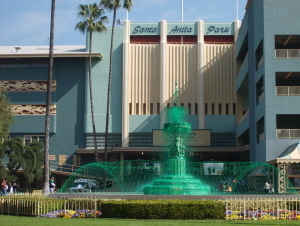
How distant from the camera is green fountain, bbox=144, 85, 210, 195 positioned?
89.6 feet

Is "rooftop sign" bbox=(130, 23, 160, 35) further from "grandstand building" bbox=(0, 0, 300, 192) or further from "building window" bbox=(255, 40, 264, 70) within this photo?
"building window" bbox=(255, 40, 264, 70)

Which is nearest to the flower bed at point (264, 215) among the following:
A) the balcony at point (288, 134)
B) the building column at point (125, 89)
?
the balcony at point (288, 134)

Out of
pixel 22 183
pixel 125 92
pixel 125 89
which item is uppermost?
pixel 125 89

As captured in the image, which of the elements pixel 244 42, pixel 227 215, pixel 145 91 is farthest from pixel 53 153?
pixel 227 215

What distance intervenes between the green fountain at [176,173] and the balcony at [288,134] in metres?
Result: 11.8

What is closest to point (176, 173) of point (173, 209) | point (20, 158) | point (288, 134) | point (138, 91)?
point (173, 209)

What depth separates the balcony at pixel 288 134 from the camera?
39.6 metres

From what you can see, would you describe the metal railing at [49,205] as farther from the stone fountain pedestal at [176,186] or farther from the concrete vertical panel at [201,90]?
the concrete vertical panel at [201,90]

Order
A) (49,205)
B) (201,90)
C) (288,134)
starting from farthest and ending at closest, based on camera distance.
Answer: (201,90) → (288,134) → (49,205)

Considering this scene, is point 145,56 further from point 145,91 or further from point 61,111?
point 61,111

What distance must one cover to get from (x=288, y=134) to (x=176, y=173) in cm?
1430

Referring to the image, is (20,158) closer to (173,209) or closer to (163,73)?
(163,73)

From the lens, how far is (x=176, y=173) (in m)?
28.4

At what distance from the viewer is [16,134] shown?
194 ft
